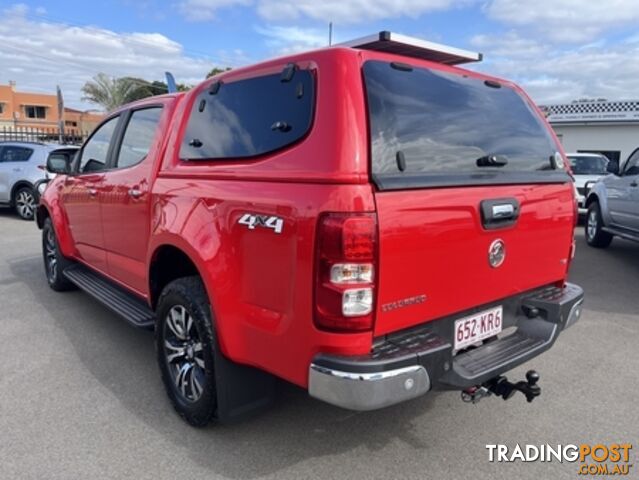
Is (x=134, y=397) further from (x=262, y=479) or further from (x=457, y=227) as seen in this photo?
(x=457, y=227)

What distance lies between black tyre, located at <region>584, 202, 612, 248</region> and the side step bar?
25.6 ft

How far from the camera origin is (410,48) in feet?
9.30

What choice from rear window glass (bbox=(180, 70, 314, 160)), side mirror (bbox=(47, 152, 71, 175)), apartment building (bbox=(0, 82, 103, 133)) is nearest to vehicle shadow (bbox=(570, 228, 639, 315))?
rear window glass (bbox=(180, 70, 314, 160))

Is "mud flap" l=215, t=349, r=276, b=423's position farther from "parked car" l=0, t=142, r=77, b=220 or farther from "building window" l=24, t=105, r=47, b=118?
"building window" l=24, t=105, r=47, b=118

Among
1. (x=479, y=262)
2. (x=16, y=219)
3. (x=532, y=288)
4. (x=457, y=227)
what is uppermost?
(x=457, y=227)

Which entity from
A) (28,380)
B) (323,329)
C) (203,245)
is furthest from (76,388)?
(323,329)

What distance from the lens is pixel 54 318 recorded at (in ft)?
16.5

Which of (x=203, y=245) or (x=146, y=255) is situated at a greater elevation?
(x=203, y=245)

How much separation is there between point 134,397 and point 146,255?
95cm

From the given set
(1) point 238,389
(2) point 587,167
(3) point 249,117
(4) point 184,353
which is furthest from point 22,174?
(2) point 587,167

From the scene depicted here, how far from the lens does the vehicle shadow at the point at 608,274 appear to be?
578 cm

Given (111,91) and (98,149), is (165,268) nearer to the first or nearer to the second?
(98,149)

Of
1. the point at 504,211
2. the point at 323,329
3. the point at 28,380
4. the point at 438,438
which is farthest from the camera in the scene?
the point at 28,380

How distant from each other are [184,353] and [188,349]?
57mm
